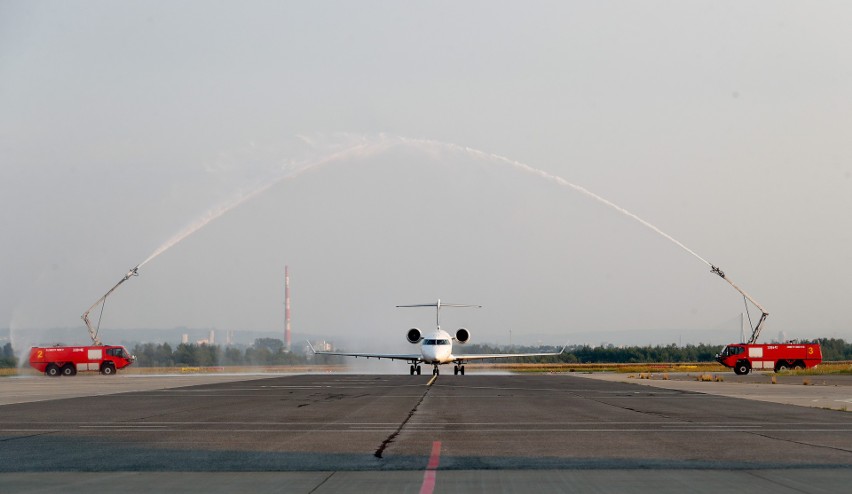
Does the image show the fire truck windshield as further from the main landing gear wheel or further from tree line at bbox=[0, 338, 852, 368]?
tree line at bbox=[0, 338, 852, 368]

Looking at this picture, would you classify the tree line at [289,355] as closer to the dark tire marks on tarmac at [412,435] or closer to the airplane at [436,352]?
the airplane at [436,352]

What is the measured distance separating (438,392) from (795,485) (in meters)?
29.5

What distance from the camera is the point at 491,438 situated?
63.7 feet

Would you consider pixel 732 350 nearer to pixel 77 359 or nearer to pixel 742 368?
pixel 742 368

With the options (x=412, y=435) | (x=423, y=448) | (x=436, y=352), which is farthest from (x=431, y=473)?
(x=436, y=352)

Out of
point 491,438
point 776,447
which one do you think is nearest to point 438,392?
point 491,438

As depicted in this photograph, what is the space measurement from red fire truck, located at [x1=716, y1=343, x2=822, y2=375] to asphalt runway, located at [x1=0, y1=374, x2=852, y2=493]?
39978 millimetres

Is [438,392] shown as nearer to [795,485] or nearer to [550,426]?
[550,426]

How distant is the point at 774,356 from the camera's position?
69.2 meters

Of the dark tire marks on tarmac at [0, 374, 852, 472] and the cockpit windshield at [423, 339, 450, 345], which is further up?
the cockpit windshield at [423, 339, 450, 345]

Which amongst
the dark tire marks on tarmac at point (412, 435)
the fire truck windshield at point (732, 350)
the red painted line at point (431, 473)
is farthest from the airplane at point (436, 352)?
the red painted line at point (431, 473)

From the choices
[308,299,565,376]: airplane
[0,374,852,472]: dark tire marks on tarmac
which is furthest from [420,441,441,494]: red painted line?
[308,299,565,376]: airplane

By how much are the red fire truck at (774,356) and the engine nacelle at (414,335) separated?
23.2m

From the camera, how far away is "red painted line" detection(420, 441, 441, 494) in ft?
40.2
